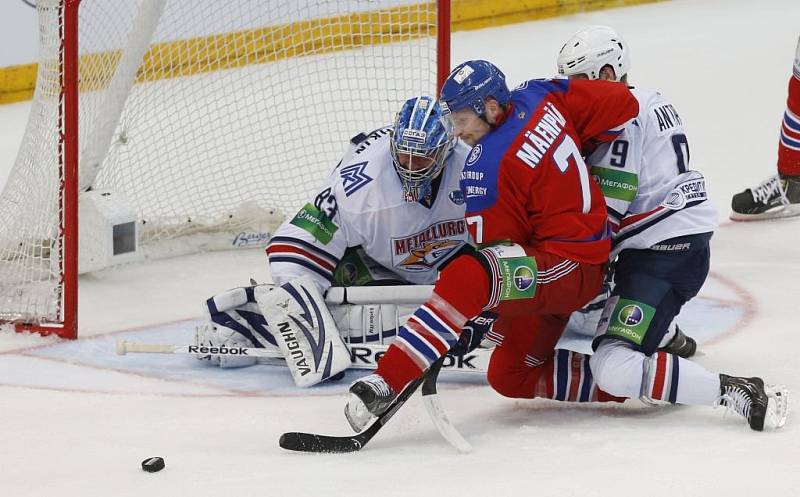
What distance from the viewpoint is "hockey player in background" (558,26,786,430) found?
3211mm

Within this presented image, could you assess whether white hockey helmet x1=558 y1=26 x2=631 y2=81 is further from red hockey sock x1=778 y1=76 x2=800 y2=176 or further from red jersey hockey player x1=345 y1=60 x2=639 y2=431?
red hockey sock x1=778 y1=76 x2=800 y2=176

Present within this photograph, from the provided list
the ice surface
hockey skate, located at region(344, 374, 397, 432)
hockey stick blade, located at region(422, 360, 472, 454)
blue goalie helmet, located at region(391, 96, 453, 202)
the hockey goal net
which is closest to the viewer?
the ice surface

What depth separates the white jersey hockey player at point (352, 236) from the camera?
12.6 ft

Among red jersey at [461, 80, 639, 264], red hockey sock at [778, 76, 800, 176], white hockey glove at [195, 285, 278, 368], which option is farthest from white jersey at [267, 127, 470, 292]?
red hockey sock at [778, 76, 800, 176]

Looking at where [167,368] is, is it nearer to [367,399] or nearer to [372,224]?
[372,224]

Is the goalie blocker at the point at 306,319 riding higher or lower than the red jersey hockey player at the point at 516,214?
lower

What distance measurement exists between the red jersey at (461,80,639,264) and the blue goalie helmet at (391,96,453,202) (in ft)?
1.10

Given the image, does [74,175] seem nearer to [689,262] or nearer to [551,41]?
[689,262]

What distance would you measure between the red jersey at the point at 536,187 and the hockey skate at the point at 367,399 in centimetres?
41

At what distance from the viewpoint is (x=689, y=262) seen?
3.47 metres

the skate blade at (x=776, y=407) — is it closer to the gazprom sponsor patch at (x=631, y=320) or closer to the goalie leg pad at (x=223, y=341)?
the gazprom sponsor patch at (x=631, y=320)

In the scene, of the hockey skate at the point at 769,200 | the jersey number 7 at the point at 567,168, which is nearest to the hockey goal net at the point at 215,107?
the hockey skate at the point at 769,200

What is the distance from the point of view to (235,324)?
3.93 meters

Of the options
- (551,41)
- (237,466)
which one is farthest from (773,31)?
(237,466)
